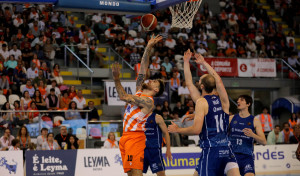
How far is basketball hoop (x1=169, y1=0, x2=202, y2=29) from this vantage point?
1196 cm

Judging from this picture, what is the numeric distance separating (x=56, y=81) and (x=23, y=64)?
1288 mm

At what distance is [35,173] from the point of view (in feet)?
44.7

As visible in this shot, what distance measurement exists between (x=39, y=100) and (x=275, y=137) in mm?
7790

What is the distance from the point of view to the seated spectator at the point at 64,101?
16.4m

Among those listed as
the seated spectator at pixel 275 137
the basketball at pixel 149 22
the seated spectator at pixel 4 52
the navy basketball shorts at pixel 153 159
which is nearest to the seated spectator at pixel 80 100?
the seated spectator at pixel 4 52

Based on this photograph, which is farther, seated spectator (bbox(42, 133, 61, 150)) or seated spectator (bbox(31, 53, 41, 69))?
Result: seated spectator (bbox(31, 53, 41, 69))

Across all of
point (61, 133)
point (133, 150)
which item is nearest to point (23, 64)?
point (61, 133)

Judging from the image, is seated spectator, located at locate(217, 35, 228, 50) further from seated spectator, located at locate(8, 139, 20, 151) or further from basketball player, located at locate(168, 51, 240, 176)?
basketball player, located at locate(168, 51, 240, 176)

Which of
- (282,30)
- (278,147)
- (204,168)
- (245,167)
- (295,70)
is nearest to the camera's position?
(204,168)

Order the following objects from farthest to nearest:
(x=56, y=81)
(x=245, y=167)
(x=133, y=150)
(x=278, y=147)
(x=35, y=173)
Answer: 1. (x=56, y=81)
2. (x=278, y=147)
3. (x=35, y=173)
4. (x=245, y=167)
5. (x=133, y=150)

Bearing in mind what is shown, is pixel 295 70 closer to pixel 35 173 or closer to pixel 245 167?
pixel 35 173

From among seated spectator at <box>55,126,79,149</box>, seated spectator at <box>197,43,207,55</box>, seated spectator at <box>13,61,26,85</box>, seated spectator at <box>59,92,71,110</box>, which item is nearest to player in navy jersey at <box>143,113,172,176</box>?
seated spectator at <box>55,126,79,149</box>

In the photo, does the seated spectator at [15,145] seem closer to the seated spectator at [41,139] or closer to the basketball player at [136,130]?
the seated spectator at [41,139]

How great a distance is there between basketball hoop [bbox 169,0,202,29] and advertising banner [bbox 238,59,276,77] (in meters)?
9.39
